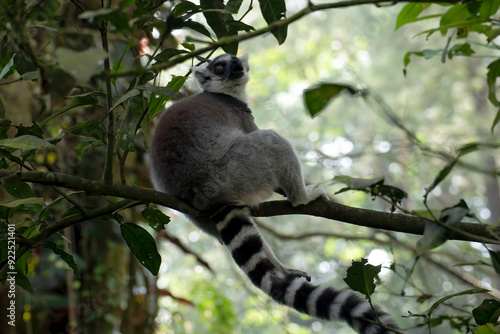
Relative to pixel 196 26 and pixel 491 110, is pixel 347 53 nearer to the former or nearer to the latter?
pixel 491 110

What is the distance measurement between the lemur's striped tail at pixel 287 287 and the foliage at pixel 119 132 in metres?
0.33

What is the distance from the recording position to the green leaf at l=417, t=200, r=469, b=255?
1.61 metres

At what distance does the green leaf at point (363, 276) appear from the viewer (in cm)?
220

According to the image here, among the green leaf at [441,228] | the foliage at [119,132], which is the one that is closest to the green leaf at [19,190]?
the foliage at [119,132]

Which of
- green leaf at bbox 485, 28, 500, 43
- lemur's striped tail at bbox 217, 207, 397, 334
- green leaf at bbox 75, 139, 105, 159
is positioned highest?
green leaf at bbox 485, 28, 500, 43

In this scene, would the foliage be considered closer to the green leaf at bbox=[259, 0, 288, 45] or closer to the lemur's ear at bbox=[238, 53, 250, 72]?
the green leaf at bbox=[259, 0, 288, 45]

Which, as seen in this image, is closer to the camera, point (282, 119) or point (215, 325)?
point (215, 325)

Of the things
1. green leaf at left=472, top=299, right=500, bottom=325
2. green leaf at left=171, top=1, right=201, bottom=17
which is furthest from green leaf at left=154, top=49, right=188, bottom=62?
green leaf at left=472, top=299, right=500, bottom=325

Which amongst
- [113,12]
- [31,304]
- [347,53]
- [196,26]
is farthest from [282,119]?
[113,12]

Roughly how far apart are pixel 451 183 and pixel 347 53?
7419 millimetres

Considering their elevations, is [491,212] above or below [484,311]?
below

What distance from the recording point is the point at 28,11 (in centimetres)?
238

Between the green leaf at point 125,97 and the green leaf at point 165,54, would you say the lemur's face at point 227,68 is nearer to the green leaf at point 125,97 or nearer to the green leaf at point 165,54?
the green leaf at point 165,54

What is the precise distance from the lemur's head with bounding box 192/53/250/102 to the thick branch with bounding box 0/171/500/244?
2167 mm
